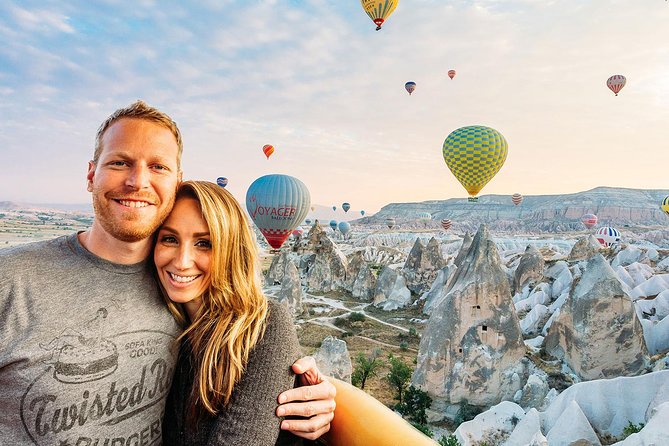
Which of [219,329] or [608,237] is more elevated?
[219,329]

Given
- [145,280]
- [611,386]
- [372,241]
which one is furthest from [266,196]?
[372,241]

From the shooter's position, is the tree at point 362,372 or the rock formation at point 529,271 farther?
Answer: the rock formation at point 529,271

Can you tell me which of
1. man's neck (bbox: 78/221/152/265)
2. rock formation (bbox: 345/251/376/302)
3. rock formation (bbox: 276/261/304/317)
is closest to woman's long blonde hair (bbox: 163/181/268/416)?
man's neck (bbox: 78/221/152/265)

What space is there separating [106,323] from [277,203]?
17.9 meters

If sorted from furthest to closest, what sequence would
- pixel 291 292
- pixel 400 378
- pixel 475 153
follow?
pixel 291 292
pixel 475 153
pixel 400 378

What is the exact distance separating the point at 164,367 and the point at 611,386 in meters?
7.94

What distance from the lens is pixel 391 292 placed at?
22719 mm

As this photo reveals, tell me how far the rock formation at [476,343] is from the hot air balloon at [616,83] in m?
29.2

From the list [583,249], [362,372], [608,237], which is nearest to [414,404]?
[362,372]

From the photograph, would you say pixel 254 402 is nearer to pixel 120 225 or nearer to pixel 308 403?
pixel 308 403

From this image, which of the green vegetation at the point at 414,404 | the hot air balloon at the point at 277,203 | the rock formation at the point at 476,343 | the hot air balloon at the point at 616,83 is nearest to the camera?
the rock formation at the point at 476,343

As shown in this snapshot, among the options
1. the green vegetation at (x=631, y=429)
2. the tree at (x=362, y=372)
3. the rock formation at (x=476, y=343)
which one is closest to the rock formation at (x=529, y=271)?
the tree at (x=362, y=372)

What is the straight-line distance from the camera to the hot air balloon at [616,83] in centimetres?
3123

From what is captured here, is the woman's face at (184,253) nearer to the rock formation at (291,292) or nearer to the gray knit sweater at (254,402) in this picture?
the gray knit sweater at (254,402)
